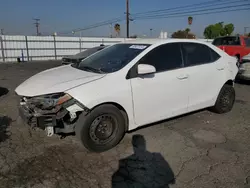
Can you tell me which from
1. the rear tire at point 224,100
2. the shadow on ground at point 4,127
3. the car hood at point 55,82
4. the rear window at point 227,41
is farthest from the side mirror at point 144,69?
the rear window at point 227,41

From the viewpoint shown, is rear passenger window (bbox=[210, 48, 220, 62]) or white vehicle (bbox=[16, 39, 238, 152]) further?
rear passenger window (bbox=[210, 48, 220, 62])

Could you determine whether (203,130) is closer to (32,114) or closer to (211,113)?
(211,113)

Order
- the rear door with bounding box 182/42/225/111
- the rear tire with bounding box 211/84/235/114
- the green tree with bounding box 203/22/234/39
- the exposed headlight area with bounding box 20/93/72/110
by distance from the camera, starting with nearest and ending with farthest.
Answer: the exposed headlight area with bounding box 20/93/72/110
the rear door with bounding box 182/42/225/111
the rear tire with bounding box 211/84/235/114
the green tree with bounding box 203/22/234/39

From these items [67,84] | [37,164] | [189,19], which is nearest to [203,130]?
[67,84]

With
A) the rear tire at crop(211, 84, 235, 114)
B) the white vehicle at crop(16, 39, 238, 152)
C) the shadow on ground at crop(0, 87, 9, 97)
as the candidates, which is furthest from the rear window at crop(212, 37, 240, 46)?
the shadow on ground at crop(0, 87, 9, 97)

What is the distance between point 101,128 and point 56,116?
0.68m

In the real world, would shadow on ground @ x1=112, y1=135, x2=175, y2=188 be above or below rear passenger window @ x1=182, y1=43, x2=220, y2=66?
below

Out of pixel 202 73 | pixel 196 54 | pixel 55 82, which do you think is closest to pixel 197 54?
pixel 196 54

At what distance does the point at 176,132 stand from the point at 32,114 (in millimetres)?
2498

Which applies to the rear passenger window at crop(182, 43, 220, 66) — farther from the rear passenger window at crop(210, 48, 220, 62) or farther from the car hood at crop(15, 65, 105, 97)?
the car hood at crop(15, 65, 105, 97)

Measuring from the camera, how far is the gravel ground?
271cm

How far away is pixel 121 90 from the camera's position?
3340 mm

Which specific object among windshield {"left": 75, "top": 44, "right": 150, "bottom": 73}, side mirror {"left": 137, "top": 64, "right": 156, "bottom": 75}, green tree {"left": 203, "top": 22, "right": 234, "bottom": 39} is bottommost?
side mirror {"left": 137, "top": 64, "right": 156, "bottom": 75}

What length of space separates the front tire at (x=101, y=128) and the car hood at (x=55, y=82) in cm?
46
